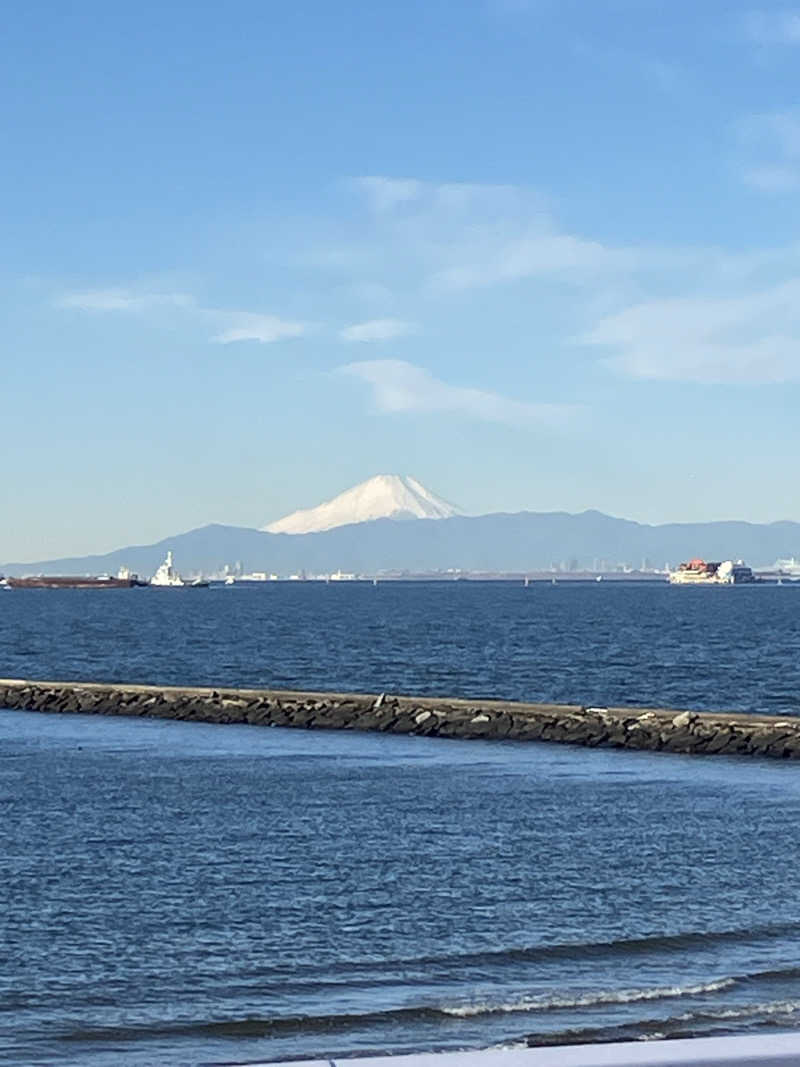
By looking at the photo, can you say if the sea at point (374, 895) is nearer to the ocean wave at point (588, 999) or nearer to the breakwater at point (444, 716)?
the ocean wave at point (588, 999)

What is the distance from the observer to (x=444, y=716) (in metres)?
48.9

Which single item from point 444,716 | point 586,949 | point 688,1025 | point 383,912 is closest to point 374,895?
point 383,912

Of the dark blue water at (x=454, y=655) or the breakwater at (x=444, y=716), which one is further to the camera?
the dark blue water at (x=454, y=655)

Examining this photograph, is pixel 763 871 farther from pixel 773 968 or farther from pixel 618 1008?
pixel 618 1008

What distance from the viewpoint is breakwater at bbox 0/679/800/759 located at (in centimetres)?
4312

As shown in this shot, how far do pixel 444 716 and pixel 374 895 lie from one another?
2811 centimetres

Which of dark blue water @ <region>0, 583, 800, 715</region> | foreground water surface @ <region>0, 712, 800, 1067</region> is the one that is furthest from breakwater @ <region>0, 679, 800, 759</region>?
dark blue water @ <region>0, 583, 800, 715</region>

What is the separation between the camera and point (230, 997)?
51.0 feet

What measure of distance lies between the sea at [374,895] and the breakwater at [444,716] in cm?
129

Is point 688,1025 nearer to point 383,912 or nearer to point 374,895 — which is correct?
point 383,912

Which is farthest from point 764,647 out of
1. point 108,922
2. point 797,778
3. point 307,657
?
point 108,922

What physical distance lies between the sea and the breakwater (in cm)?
129

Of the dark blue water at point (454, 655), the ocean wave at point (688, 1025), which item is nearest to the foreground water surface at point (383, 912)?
the ocean wave at point (688, 1025)

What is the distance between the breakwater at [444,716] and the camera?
141ft
